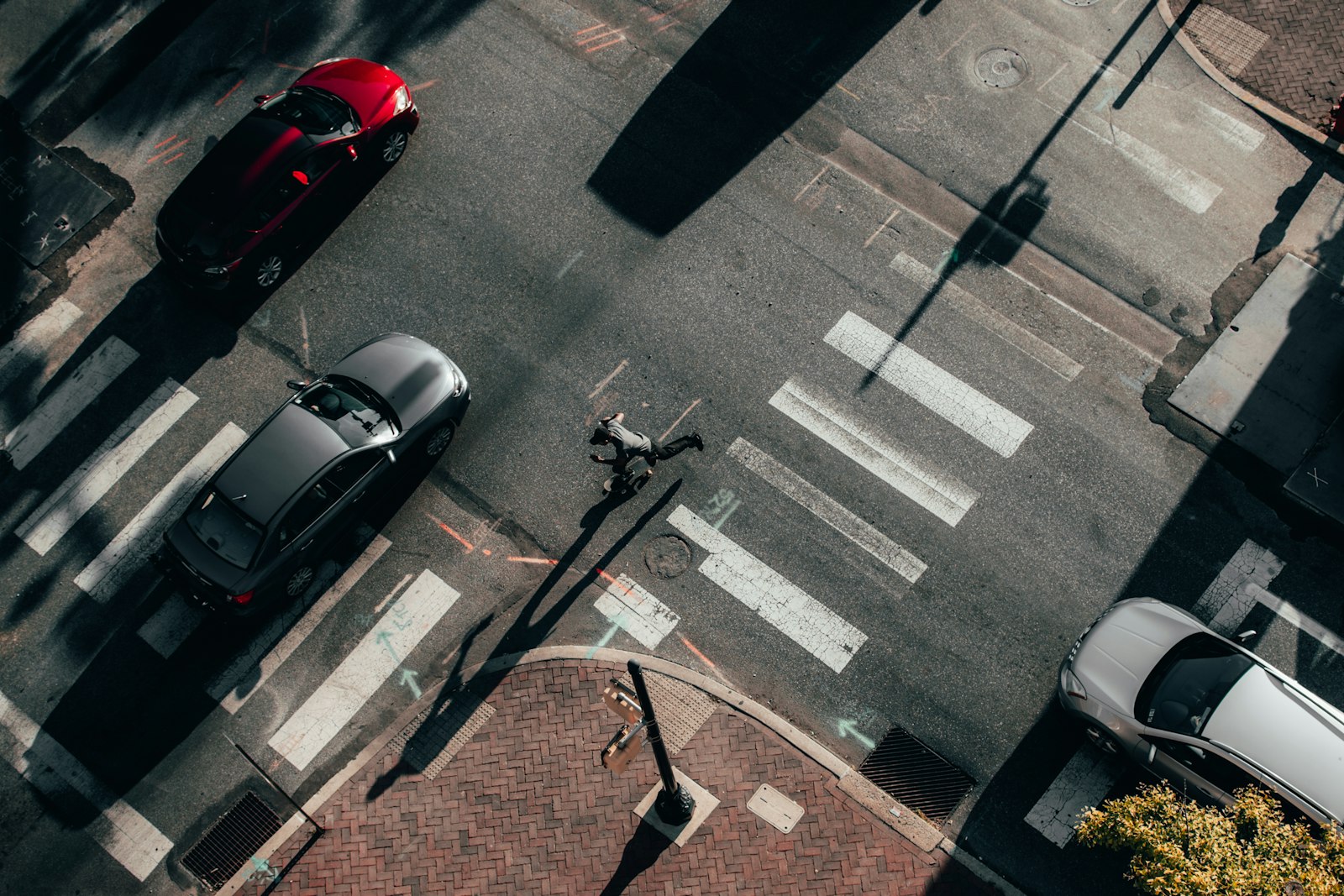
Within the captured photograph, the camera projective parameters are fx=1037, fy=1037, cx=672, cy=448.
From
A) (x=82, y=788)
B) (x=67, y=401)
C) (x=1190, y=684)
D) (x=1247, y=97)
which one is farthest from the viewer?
(x=1247, y=97)

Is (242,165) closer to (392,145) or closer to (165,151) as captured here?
(392,145)

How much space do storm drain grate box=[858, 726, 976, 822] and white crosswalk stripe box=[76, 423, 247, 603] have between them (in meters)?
10.6

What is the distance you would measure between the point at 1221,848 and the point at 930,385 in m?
7.38

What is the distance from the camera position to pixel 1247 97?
57.3 ft

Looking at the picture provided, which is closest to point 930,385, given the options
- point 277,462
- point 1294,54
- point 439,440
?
point 439,440

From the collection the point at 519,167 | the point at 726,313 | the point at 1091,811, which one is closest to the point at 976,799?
the point at 1091,811

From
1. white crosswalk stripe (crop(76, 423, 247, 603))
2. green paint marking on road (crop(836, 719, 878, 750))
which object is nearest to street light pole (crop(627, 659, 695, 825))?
green paint marking on road (crop(836, 719, 878, 750))

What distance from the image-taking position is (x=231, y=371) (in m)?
16.6

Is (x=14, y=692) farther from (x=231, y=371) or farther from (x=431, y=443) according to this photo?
(x=431, y=443)

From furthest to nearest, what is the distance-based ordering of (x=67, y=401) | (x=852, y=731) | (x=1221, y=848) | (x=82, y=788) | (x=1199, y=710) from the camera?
1. (x=67, y=401)
2. (x=82, y=788)
3. (x=852, y=731)
4. (x=1199, y=710)
5. (x=1221, y=848)

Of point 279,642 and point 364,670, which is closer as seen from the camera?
point 364,670

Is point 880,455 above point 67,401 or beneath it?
above

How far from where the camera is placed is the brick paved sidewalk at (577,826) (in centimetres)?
1334

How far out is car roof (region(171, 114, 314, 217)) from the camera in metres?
16.5
